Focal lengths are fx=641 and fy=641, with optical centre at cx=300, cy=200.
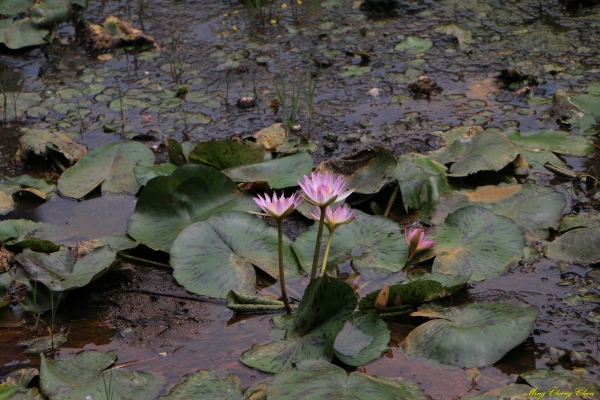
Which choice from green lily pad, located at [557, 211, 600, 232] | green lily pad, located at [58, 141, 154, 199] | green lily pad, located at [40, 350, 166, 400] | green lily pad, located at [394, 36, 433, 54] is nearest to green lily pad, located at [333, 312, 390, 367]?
green lily pad, located at [40, 350, 166, 400]

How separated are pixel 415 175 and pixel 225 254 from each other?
0.91 metres

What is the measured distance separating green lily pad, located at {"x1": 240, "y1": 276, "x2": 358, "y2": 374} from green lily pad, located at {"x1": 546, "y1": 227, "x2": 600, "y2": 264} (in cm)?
92

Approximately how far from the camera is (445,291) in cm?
201

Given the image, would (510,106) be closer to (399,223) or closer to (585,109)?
(585,109)

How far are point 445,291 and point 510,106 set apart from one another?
1806 millimetres

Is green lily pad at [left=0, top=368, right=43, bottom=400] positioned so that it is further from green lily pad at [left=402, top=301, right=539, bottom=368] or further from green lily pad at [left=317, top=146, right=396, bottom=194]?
green lily pad at [left=317, top=146, right=396, bottom=194]

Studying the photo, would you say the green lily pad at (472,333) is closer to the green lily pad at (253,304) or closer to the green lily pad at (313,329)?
the green lily pad at (313,329)

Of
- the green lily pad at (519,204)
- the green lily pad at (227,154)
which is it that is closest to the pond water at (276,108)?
the green lily pad at (519,204)

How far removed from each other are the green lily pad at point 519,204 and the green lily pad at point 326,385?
1.00 m

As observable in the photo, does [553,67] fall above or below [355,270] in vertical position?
above

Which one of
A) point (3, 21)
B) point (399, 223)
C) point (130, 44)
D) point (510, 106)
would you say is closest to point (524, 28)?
point (510, 106)

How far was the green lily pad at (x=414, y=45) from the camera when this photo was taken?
165 inches

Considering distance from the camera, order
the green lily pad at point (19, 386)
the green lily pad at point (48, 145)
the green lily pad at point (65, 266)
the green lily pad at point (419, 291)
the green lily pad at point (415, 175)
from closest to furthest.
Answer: the green lily pad at point (19, 386)
the green lily pad at point (419, 291)
the green lily pad at point (65, 266)
the green lily pad at point (415, 175)
the green lily pad at point (48, 145)

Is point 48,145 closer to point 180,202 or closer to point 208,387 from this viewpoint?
point 180,202
